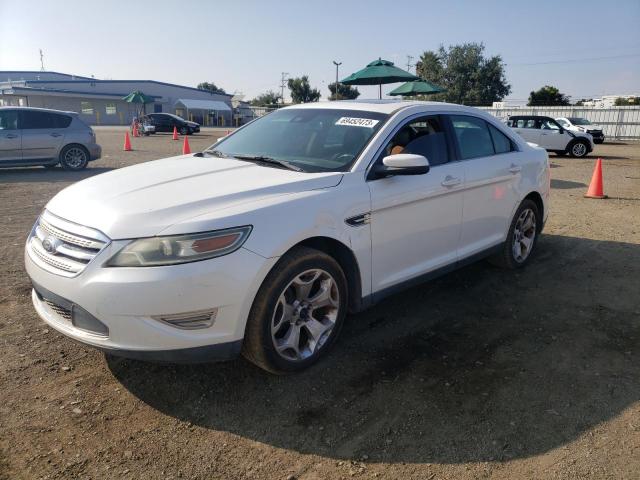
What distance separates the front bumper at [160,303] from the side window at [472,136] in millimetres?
2429

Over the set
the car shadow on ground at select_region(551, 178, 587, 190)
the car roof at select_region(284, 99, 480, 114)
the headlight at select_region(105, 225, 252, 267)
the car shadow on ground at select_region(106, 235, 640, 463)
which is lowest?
the car shadow on ground at select_region(106, 235, 640, 463)

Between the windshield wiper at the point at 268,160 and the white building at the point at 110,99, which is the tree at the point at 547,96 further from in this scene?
the windshield wiper at the point at 268,160

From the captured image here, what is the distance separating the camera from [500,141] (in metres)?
5.02

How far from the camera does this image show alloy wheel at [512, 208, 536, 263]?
5.32m

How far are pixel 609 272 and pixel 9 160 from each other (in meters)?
12.4

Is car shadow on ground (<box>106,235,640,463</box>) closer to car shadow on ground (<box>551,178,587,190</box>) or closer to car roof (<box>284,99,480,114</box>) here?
car roof (<box>284,99,480,114</box>)

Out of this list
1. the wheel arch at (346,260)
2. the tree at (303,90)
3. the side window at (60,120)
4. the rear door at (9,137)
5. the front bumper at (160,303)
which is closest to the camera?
the front bumper at (160,303)

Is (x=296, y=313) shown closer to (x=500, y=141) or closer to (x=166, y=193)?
(x=166, y=193)

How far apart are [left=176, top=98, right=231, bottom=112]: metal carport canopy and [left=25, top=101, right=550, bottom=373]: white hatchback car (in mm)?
61519

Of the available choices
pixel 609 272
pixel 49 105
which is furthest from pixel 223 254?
pixel 49 105

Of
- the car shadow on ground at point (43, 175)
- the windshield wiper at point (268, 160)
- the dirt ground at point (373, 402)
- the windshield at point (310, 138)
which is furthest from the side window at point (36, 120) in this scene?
the windshield wiper at point (268, 160)

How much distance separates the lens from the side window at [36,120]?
1212 cm

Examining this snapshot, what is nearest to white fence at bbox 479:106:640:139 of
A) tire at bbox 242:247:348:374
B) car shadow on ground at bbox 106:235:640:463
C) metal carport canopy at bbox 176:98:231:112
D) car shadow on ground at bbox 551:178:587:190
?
car shadow on ground at bbox 551:178:587:190

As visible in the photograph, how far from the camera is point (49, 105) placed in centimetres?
5547
